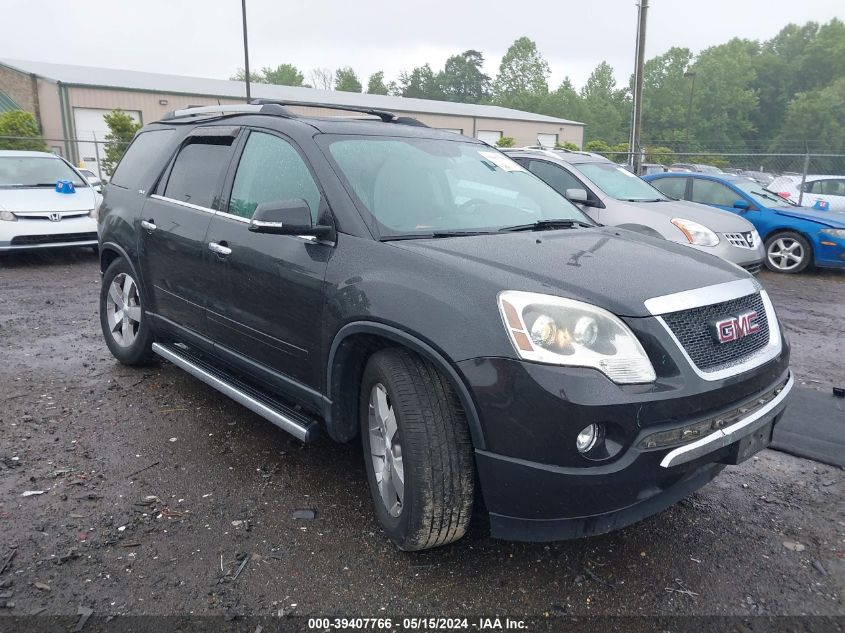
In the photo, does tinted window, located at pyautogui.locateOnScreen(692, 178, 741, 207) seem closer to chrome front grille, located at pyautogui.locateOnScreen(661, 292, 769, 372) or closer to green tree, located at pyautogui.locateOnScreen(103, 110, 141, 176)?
chrome front grille, located at pyautogui.locateOnScreen(661, 292, 769, 372)

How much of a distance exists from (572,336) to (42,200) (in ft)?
31.9

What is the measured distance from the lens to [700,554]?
Result: 2857 millimetres

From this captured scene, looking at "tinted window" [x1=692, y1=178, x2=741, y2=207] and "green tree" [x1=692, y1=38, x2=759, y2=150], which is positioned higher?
"green tree" [x1=692, y1=38, x2=759, y2=150]

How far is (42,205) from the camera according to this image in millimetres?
9617

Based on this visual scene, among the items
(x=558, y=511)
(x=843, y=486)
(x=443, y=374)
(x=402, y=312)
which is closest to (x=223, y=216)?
(x=402, y=312)

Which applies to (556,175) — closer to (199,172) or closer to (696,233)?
(696,233)

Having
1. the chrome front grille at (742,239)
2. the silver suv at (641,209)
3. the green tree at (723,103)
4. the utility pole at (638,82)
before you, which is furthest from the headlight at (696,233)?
the green tree at (723,103)

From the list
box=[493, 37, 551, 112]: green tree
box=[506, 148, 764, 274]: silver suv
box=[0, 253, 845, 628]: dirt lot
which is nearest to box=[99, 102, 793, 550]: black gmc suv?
box=[0, 253, 845, 628]: dirt lot

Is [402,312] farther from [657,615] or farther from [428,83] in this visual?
[428,83]

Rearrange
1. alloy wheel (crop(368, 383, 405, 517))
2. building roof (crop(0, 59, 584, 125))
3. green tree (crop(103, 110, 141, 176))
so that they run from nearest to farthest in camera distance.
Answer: alloy wheel (crop(368, 383, 405, 517)) → green tree (crop(103, 110, 141, 176)) → building roof (crop(0, 59, 584, 125))

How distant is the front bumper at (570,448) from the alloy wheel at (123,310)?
11.1 feet

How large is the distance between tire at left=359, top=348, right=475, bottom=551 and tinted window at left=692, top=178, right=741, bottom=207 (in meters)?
9.56

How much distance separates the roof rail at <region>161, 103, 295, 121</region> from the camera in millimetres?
3787

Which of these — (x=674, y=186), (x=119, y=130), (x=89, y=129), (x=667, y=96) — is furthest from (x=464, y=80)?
(x=674, y=186)
